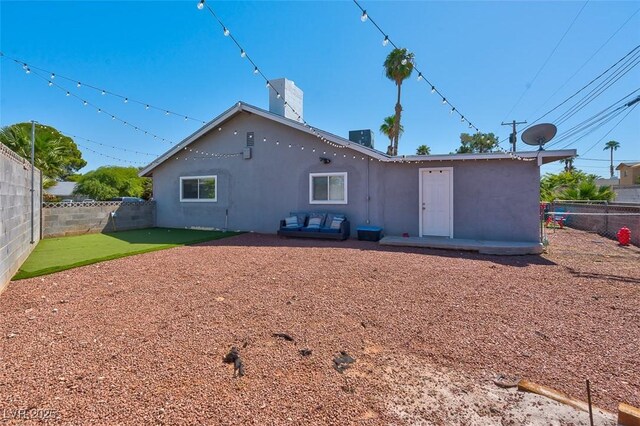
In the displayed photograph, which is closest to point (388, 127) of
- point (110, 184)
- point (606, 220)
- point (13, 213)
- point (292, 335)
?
point (606, 220)

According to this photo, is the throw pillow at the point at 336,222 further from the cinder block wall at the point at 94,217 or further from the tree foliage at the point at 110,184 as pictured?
the tree foliage at the point at 110,184

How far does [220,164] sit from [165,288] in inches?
311

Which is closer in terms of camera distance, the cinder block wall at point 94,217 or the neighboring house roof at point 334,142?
the neighboring house roof at point 334,142

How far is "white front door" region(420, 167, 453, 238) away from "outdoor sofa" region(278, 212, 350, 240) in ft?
7.53

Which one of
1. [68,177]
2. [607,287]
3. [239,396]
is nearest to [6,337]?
[239,396]

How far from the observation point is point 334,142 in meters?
9.84

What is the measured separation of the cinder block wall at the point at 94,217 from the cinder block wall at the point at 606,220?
46.2 ft

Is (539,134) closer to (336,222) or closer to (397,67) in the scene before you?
(336,222)

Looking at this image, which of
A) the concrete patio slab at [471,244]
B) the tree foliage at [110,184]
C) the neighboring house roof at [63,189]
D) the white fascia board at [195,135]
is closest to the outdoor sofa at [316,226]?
the concrete patio slab at [471,244]

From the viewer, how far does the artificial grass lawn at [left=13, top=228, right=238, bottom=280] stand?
575cm

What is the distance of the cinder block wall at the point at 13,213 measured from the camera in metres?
4.46

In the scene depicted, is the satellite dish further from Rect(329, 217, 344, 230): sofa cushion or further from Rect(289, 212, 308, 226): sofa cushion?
Rect(289, 212, 308, 226): sofa cushion

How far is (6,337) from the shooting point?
9.84ft

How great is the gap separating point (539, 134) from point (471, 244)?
3.20 meters
